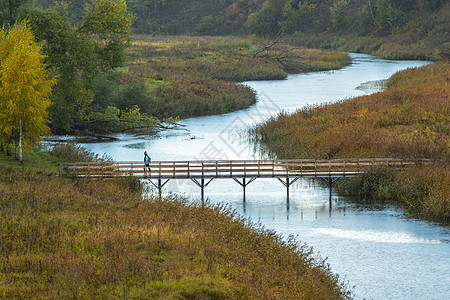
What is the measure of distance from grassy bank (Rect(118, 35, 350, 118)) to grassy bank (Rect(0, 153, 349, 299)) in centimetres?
3583

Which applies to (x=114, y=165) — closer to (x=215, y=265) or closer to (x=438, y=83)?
(x=215, y=265)

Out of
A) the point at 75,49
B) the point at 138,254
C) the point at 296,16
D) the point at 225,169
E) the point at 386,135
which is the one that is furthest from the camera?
the point at 296,16

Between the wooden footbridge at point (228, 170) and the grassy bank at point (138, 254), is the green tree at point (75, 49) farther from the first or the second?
the grassy bank at point (138, 254)

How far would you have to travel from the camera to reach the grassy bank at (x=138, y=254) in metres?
18.2

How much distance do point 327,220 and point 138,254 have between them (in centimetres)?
1523

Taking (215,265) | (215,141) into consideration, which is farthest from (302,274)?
(215,141)

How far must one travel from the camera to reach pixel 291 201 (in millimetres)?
37406

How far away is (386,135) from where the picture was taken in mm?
43531

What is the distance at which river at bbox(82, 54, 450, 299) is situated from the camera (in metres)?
24.8

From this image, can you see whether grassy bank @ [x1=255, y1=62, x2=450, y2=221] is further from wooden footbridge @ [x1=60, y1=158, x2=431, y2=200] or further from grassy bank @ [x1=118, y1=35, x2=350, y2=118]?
grassy bank @ [x1=118, y1=35, x2=350, y2=118]

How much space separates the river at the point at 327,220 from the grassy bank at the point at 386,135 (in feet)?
5.34

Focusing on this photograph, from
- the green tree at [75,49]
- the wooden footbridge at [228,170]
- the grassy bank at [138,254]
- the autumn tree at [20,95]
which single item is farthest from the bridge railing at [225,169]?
the green tree at [75,49]

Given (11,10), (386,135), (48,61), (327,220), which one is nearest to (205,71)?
(11,10)

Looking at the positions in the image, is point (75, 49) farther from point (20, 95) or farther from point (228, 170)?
point (228, 170)
